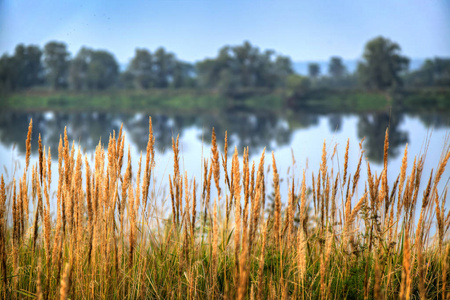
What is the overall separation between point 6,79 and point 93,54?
5.34 meters

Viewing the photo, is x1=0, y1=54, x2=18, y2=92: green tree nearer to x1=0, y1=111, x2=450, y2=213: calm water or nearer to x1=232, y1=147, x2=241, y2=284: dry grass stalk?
x1=0, y1=111, x2=450, y2=213: calm water

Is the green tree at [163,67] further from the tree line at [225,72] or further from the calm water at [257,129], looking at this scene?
the calm water at [257,129]

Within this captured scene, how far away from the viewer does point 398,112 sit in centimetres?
3469

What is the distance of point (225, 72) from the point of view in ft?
88.8

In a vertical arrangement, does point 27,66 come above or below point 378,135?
above

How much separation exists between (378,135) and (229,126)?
29.8 feet

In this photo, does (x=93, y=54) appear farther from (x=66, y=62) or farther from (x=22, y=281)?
(x=22, y=281)

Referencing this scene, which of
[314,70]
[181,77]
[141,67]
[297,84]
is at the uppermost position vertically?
[314,70]

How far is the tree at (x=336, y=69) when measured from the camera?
31.1m

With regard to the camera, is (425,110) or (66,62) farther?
(425,110)

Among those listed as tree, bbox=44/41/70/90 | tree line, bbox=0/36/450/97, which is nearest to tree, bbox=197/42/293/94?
tree line, bbox=0/36/450/97

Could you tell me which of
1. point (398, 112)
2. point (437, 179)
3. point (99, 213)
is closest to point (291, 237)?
point (437, 179)

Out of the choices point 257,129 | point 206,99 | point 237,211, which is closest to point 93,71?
point 206,99

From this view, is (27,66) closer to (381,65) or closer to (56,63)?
(56,63)
